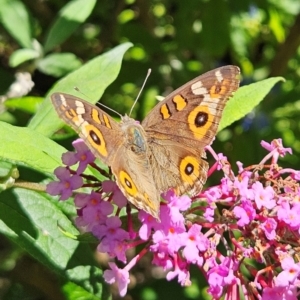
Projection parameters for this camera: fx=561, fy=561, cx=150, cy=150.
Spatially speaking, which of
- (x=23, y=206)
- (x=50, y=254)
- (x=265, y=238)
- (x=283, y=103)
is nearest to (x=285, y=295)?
(x=265, y=238)

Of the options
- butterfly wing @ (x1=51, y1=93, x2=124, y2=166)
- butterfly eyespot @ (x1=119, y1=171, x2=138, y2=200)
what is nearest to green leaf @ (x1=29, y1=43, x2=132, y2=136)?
butterfly wing @ (x1=51, y1=93, x2=124, y2=166)

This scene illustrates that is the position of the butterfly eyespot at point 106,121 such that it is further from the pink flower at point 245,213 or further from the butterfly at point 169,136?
the pink flower at point 245,213

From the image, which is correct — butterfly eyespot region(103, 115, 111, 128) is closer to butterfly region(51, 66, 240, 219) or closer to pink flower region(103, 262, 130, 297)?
butterfly region(51, 66, 240, 219)

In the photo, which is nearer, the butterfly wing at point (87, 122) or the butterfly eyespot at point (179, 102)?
the butterfly wing at point (87, 122)

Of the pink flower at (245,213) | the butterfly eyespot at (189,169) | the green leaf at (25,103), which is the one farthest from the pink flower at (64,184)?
the green leaf at (25,103)

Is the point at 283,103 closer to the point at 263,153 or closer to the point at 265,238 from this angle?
the point at 263,153

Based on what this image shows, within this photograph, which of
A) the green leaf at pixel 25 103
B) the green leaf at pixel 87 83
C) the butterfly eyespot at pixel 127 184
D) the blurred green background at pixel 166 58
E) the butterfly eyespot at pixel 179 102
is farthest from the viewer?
the blurred green background at pixel 166 58
